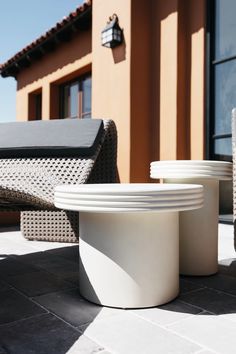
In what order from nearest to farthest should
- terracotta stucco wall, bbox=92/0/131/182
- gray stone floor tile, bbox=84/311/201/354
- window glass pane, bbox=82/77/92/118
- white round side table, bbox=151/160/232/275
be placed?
gray stone floor tile, bbox=84/311/201/354, white round side table, bbox=151/160/232/275, terracotta stucco wall, bbox=92/0/131/182, window glass pane, bbox=82/77/92/118

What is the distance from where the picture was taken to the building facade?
4859mm

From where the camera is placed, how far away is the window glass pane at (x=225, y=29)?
4.76 meters

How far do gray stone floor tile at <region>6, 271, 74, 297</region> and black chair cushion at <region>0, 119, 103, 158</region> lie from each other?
3.04 feet

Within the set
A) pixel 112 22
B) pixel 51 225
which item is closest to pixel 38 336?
pixel 51 225

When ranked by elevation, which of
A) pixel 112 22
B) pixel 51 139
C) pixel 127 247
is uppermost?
pixel 112 22

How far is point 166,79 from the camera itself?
5219 millimetres

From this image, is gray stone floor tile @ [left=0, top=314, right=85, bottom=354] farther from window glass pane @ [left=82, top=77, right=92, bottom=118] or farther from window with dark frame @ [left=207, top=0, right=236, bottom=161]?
window glass pane @ [left=82, top=77, right=92, bottom=118]

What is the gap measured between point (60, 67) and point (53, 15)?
1.41 metres

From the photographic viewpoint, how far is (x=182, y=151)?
5.07 meters

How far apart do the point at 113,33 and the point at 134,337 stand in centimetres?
487

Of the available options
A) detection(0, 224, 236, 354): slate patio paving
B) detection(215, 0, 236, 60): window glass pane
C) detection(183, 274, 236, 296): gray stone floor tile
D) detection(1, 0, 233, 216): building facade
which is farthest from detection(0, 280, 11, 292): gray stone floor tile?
detection(215, 0, 236, 60): window glass pane

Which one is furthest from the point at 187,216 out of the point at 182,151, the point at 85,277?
the point at 182,151

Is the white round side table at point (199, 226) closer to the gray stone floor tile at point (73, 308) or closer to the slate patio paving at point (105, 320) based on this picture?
the slate patio paving at point (105, 320)

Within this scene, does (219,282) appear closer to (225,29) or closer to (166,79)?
(166,79)
